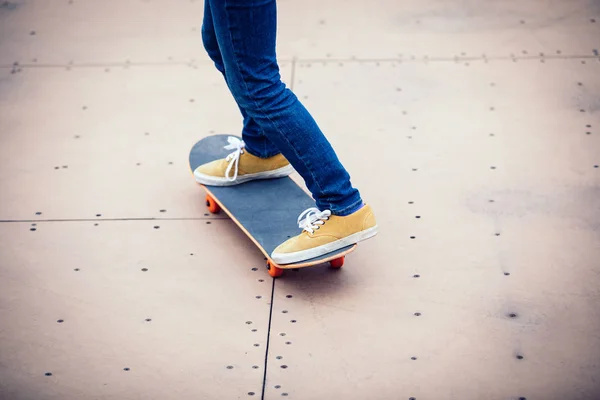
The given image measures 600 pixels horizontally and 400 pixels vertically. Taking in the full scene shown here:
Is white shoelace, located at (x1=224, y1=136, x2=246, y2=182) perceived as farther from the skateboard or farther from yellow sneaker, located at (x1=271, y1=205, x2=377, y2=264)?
yellow sneaker, located at (x1=271, y1=205, x2=377, y2=264)

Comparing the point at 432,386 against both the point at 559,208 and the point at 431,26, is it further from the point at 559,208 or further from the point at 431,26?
the point at 431,26

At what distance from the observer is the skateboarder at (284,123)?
2166 mm

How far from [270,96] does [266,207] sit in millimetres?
526

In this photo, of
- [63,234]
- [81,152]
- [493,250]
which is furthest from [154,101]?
[493,250]

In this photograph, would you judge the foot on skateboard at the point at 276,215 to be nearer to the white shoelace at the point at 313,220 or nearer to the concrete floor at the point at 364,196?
the white shoelace at the point at 313,220

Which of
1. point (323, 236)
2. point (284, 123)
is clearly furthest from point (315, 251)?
point (284, 123)

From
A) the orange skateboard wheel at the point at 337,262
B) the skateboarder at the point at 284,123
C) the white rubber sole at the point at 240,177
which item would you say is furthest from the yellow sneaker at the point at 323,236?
the white rubber sole at the point at 240,177

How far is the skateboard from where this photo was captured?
2475 millimetres

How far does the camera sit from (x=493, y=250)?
2592mm

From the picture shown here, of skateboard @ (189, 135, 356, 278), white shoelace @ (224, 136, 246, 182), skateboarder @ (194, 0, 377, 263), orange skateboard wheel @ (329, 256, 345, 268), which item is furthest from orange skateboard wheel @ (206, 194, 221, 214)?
orange skateboard wheel @ (329, 256, 345, 268)

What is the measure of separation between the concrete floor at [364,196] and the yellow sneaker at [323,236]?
14 cm

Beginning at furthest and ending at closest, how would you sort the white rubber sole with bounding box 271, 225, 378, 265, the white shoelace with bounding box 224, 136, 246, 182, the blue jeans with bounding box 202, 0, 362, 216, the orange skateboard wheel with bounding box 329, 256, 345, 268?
the white shoelace with bounding box 224, 136, 246, 182 < the orange skateboard wheel with bounding box 329, 256, 345, 268 < the white rubber sole with bounding box 271, 225, 378, 265 < the blue jeans with bounding box 202, 0, 362, 216

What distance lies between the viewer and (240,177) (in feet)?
9.08

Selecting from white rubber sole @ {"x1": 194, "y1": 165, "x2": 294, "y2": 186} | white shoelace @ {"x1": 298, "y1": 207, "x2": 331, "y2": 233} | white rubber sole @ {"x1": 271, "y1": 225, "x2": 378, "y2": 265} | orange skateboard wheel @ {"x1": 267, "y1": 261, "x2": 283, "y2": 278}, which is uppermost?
white rubber sole @ {"x1": 194, "y1": 165, "x2": 294, "y2": 186}
